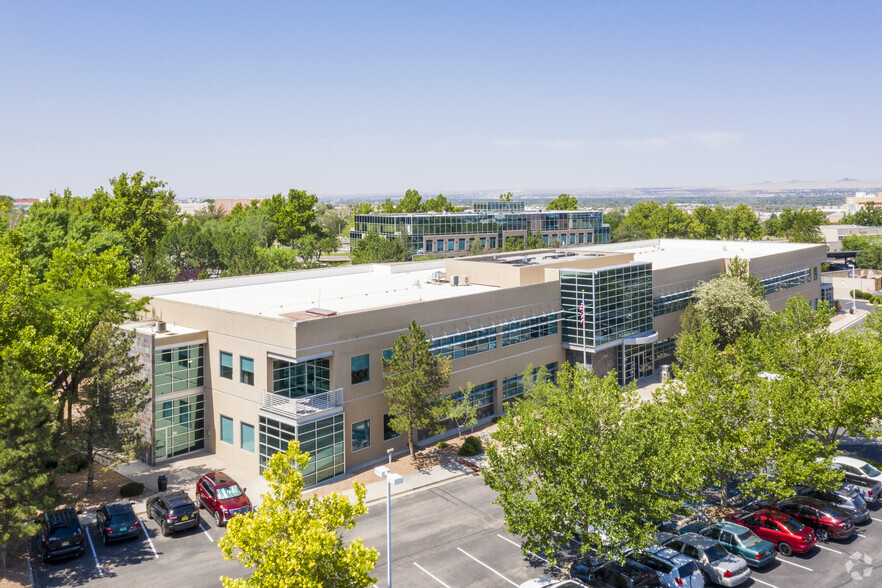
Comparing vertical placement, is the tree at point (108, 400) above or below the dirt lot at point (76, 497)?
above

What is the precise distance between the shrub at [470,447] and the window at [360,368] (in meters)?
6.81

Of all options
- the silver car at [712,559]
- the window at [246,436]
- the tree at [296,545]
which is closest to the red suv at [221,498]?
the window at [246,436]

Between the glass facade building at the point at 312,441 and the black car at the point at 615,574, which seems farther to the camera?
the glass facade building at the point at 312,441

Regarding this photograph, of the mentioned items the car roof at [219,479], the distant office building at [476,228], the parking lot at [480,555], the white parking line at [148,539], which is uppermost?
the distant office building at [476,228]

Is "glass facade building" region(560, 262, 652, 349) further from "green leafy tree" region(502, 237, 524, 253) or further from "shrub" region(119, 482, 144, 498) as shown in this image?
"green leafy tree" region(502, 237, 524, 253)

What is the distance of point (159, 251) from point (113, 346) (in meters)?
59.9

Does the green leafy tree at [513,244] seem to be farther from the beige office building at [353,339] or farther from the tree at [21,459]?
the tree at [21,459]

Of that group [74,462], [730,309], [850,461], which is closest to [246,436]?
[74,462]

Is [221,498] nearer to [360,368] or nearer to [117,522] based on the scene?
[117,522]

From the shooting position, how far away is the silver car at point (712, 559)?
80.0ft

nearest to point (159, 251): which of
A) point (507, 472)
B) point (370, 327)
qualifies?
point (370, 327)

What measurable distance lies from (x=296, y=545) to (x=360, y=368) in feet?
67.8

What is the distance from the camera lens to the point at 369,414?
37250mm

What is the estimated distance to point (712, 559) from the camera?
81.9 ft
